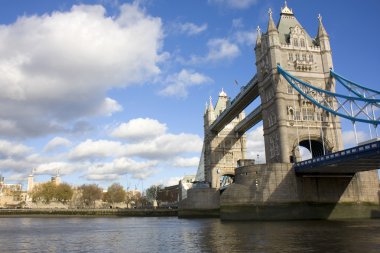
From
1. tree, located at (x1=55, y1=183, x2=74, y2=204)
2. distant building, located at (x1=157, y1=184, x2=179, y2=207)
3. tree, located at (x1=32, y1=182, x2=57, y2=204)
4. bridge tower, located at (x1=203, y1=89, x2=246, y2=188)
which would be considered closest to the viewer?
bridge tower, located at (x1=203, y1=89, x2=246, y2=188)

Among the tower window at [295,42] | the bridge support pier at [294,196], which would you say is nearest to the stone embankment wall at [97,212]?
the bridge support pier at [294,196]

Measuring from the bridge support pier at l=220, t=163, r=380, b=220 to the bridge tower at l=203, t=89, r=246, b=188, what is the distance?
116 ft

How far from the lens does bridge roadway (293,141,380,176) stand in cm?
3256

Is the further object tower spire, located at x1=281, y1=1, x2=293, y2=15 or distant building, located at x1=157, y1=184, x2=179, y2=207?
distant building, located at x1=157, y1=184, x2=179, y2=207

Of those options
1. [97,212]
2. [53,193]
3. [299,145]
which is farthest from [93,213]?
[299,145]

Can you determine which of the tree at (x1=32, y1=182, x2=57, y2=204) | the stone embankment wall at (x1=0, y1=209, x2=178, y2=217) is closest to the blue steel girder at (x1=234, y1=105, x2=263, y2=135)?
the stone embankment wall at (x1=0, y1=209, x2=178, y2=217)

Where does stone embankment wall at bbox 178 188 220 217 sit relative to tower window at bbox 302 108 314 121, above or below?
below

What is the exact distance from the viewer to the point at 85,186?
126625 mm

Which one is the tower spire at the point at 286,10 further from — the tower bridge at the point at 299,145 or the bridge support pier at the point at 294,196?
the bridge support pier at the point at 294,196

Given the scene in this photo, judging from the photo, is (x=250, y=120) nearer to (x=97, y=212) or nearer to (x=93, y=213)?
(x=97, y=212)

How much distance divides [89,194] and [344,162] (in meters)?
100

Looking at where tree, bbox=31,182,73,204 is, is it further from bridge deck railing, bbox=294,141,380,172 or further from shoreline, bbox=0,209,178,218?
A: bridge deck railing, bbox=294,141,380,172

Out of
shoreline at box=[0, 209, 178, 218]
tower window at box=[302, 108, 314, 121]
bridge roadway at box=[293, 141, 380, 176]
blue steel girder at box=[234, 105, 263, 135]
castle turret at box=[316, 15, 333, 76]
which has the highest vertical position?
castle turret at box=[316, 15, 333, 76]

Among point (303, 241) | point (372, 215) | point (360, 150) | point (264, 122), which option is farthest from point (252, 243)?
point (264, 122)
